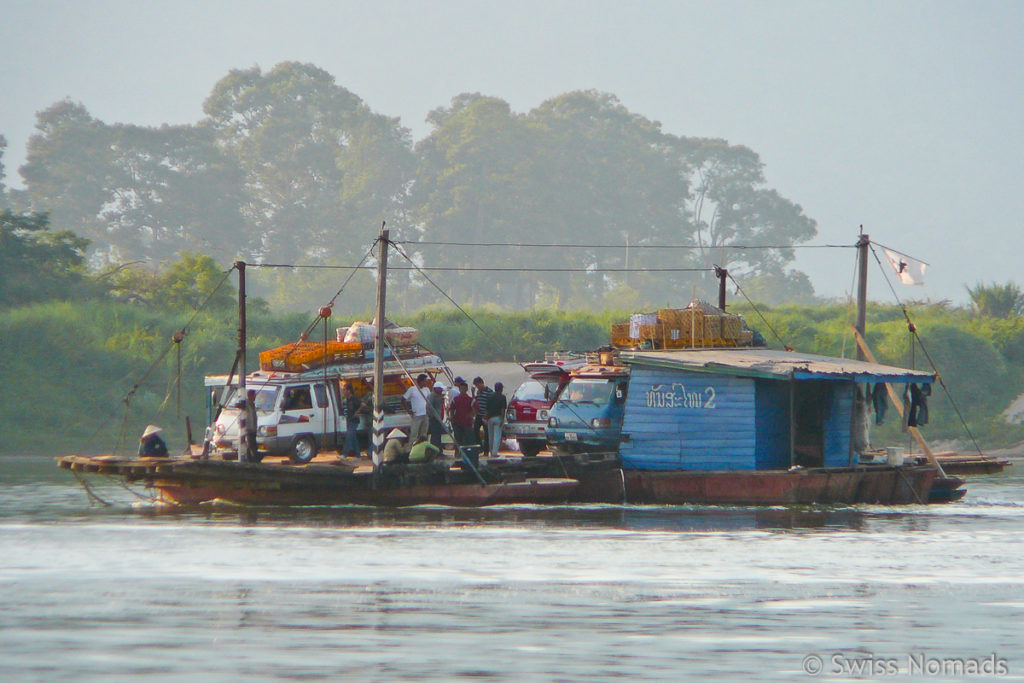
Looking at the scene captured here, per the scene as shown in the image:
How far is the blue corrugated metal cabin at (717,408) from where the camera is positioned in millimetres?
27062

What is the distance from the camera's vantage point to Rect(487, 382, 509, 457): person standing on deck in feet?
91.2

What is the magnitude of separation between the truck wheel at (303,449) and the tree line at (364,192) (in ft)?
202

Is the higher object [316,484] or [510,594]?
[316,484]

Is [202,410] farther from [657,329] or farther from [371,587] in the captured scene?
[371,587]

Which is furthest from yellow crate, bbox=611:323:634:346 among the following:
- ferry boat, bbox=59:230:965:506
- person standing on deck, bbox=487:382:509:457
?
person standing on deck, bbox=487:382:509:457

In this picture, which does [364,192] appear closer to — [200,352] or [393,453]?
[200,352]

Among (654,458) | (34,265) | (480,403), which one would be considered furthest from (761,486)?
(34,265)

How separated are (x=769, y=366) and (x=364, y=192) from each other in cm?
7119

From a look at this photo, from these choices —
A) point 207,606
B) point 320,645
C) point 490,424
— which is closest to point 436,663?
point 320,645

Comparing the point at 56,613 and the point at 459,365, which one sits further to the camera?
the point at 459,365

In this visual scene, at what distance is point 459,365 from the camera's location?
5347 centimetres

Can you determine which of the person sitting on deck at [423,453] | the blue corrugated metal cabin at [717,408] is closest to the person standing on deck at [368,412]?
the person sitting on deck at [423,453]

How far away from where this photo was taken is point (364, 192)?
9544 cm

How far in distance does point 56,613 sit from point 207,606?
1.75 m
